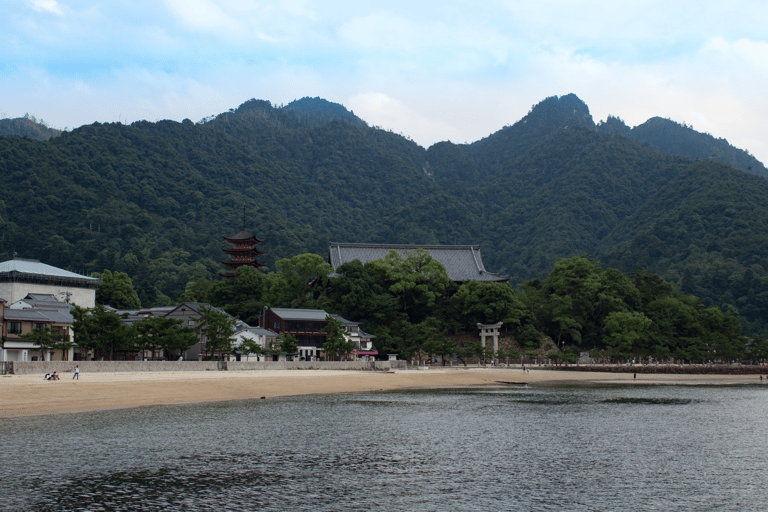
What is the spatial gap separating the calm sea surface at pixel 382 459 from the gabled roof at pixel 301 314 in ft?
124

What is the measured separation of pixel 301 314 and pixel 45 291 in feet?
87.6

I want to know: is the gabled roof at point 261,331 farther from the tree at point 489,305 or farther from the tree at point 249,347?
the tree at point 489,305

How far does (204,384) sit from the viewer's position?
4181 cm

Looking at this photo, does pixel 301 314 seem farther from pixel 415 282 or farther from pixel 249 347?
pixel 415 282

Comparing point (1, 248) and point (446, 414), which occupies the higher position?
point (1, 248)

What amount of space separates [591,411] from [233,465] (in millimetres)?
21299

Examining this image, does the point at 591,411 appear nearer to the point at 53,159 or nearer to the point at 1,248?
the point at 1,248

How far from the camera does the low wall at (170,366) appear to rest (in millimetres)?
40625

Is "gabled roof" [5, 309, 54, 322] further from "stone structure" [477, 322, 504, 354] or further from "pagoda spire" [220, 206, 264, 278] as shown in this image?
"pagoda spire" [220, 206, 264, 278]

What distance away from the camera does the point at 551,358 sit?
8025cm

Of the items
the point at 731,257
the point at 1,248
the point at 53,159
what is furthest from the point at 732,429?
the point at 53,159

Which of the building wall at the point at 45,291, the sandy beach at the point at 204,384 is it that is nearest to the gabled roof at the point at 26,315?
the sandy beach at the point at 204,384

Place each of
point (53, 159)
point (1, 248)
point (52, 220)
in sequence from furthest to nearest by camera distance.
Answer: point (53, 159) < point (52, 220) < point (1, 248)

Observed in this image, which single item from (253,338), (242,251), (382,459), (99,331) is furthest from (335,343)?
(382,459)
